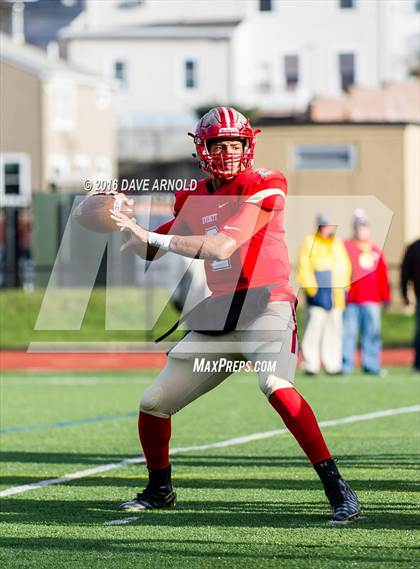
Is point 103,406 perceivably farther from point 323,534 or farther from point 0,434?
point 323,534

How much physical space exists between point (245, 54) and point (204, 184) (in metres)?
62.9

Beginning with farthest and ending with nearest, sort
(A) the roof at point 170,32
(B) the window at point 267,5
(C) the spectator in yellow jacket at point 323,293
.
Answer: (B) the window at point 267,5 → (A) the roof at point 170,32 → (C) the spectator in yellow jacket at point 323,293

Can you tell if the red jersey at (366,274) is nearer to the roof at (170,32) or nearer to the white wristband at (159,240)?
the white wristband at (159,240)

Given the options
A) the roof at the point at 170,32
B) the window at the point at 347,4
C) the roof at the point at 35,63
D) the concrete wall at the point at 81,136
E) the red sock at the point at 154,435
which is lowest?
the red sock at the point at 154,435

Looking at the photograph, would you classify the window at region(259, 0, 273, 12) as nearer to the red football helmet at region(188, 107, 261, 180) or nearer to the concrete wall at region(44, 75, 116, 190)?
the concrete wall at region(44, 75, 116, 190)

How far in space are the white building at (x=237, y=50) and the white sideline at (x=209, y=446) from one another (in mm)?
52172

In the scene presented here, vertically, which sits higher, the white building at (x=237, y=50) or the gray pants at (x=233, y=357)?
the white building at (x=237, y=50)

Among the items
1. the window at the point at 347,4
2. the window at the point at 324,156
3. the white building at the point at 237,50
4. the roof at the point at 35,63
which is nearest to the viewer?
the window at the point at 324,156

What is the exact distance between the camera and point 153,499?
7.56m

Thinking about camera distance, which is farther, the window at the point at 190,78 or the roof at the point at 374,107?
the window at the point at 190,78

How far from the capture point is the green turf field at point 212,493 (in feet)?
20.5

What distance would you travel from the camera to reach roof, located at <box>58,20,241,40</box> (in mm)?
66750

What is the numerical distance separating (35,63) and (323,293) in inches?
1342

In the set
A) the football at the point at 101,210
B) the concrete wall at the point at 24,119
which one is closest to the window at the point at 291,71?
the concrete wall at the point at 24,119
